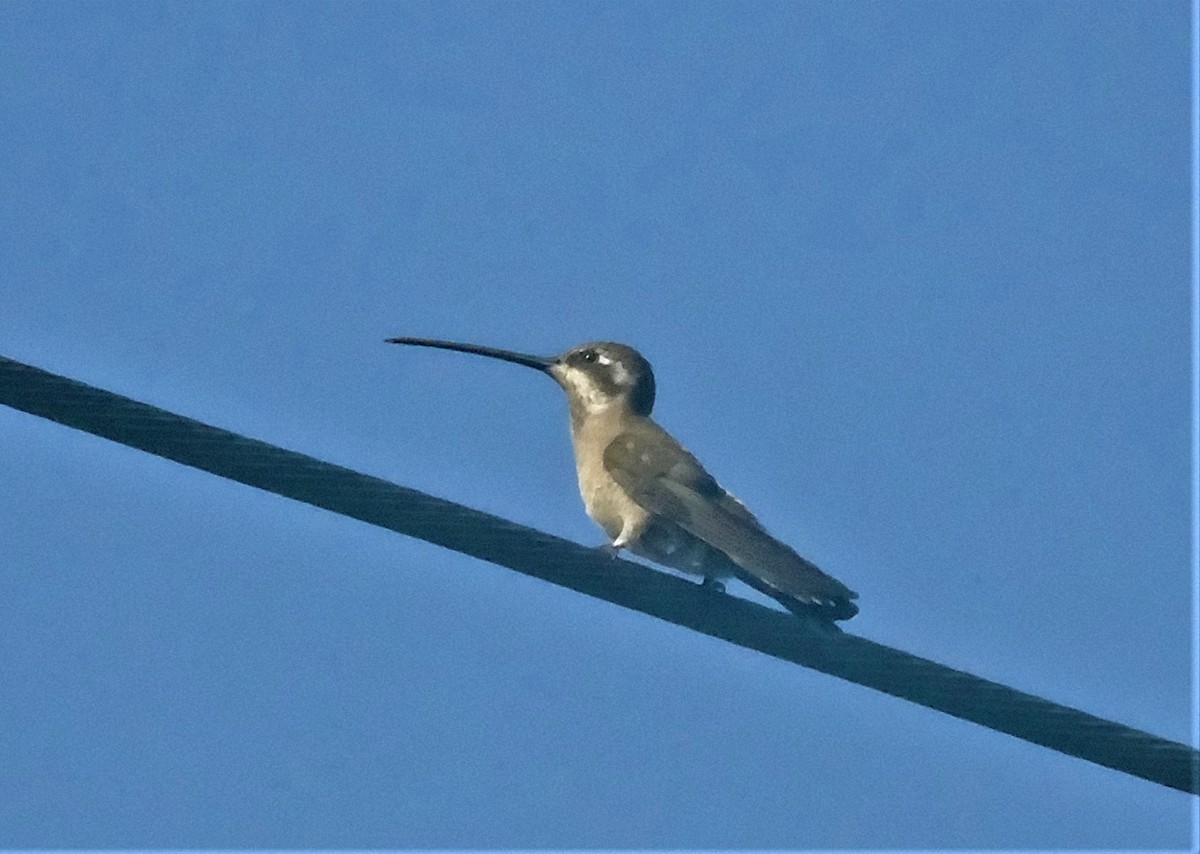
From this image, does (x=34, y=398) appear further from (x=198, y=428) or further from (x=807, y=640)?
(x=807, y=640)

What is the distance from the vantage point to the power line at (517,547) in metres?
6.99

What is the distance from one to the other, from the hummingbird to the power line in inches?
42.6

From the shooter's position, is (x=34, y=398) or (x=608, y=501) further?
(x=608, y=501)

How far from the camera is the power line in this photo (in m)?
6.99

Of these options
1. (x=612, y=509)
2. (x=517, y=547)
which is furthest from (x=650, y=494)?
(x=517, y=547)

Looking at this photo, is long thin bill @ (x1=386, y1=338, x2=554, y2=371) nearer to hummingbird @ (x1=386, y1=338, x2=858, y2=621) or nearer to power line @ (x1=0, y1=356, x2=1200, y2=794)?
hummingbird @ (x1=386, y1=338, x2=858, y2=621)

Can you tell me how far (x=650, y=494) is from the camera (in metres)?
10.6

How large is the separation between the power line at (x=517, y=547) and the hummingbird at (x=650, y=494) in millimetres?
1081

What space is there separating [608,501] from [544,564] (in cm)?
340

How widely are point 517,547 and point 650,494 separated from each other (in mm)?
3154

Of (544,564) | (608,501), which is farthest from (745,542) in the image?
(544,564)

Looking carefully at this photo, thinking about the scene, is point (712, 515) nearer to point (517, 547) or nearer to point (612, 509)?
point (612, 509)

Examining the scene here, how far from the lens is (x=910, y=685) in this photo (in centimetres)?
731

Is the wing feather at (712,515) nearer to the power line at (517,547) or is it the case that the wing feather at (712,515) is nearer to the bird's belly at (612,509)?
the bird's belly at (612,509)
